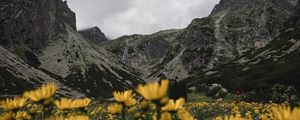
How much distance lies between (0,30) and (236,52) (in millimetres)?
107567

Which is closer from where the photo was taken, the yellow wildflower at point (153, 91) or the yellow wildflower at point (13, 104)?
the yellow wildflower at point (153, 91)

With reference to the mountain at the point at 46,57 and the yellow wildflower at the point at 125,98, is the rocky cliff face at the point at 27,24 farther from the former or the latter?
the yellow wildflower at the point at 125,98

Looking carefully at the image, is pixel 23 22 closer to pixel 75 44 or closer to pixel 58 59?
pixel 58 59

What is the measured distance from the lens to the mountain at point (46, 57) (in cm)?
12825

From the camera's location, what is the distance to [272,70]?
90750 millimetres

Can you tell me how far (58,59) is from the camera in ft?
550

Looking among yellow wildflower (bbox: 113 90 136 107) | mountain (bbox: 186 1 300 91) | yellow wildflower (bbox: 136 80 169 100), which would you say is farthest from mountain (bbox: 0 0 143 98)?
yellow wildflower (bbox: 136 80 169 100)

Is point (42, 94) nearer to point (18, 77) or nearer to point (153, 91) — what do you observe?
point (153, 91)

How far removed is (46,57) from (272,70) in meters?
103

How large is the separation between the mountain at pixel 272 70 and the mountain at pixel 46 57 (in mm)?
46829

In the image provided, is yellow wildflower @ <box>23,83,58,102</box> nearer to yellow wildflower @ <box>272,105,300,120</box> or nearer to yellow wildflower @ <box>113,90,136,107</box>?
yellow wildflower @ <box>113,90,136,107</box>

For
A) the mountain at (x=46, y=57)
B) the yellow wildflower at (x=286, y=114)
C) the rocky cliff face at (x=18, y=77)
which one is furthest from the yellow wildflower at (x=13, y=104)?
the mountain at (x=46, y=57)

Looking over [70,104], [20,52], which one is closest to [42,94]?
[70,104]

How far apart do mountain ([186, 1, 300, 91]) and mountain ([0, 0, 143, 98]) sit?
154ft
